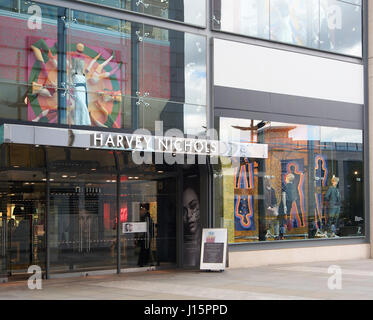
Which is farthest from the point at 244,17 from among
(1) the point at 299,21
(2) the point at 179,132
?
(2) the point at 179,132

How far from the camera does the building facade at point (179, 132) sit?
50.3 feet

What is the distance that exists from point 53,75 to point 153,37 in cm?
328

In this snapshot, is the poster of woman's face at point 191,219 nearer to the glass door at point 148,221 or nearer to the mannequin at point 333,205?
the glass door at point 148,221

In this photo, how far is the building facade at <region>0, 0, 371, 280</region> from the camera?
1534cm

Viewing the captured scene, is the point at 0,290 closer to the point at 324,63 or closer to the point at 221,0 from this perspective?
the point at 221,0

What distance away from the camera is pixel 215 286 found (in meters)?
14.0

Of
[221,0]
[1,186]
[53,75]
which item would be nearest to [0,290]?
[1,186]

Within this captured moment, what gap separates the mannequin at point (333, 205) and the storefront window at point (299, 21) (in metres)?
4.66

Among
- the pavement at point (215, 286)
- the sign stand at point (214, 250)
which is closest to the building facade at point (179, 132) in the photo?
the sign stand at point (214, 250)

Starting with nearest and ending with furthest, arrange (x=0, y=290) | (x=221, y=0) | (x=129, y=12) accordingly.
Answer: (x=0, y=290) → (x=129, y=12) → (x=221, y=0)

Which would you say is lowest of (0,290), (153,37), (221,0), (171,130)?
(0,290)

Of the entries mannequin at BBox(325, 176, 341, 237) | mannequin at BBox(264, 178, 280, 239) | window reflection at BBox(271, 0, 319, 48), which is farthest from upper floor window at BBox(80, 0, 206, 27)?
mannequin at BBox(325, 176, 341, 237)

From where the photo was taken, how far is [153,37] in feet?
56.4

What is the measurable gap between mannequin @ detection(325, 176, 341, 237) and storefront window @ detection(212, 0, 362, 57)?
466cm
